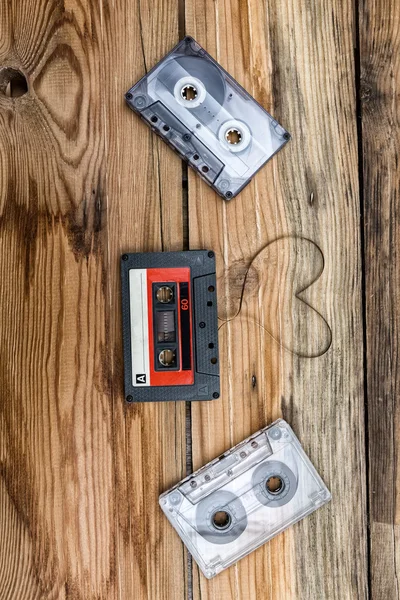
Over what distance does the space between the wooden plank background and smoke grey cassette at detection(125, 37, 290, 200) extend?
A: 33 mm

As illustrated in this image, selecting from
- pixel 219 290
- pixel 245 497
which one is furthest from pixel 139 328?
pixel 245 497

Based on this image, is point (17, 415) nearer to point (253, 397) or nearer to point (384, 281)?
point (253, 397)

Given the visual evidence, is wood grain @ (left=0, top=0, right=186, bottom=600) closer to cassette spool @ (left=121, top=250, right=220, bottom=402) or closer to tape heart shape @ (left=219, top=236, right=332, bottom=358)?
cassette spool @ (left=121, top=250, right=220, bottom=402)

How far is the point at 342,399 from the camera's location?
4.37 ft

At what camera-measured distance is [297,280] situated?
4.38ft

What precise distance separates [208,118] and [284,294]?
0.42 metres

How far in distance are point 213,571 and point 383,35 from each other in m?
1.22

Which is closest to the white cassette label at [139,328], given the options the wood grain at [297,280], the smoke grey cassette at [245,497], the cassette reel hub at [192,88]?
the wood grain at [297,280]

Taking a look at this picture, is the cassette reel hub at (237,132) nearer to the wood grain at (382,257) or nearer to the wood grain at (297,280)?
the wood grain at (297,280)

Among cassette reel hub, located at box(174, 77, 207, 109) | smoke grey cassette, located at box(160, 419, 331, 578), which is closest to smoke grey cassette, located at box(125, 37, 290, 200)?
cassette reel hub, located at box(174, 77, 207, 109)

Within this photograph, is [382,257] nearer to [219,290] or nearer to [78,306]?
[219,290]

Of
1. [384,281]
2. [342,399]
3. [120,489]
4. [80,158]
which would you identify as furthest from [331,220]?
[120,489]

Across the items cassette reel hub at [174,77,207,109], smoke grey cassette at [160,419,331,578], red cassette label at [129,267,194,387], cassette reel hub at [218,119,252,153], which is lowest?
smoke grey cassette at [160,419,331,578]

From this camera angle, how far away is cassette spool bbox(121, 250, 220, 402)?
1.30 m
